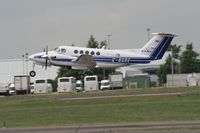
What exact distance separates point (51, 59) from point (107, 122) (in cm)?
4380

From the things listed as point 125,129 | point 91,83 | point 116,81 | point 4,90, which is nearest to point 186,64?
point 116,81

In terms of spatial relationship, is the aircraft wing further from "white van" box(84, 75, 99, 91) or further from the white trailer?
the white trailer

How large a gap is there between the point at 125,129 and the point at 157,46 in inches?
2061

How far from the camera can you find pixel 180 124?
2134 cm

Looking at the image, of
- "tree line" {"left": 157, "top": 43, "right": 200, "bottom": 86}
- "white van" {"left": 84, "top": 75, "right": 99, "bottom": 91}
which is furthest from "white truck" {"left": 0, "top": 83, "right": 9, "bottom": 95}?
"tree line" {"left": 157, "top": 43, "right": 200, "bottom": 86}

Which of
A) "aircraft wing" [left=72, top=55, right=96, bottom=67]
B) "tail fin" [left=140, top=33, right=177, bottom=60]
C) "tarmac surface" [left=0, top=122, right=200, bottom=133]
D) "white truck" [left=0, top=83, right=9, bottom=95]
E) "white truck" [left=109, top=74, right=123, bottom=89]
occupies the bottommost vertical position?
"tarmac surface" [left=0, top=122, right=200, bottom=133]

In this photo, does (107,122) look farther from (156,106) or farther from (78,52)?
(78,52)

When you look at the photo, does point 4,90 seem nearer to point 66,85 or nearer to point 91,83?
point 66,85

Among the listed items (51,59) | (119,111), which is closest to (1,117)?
(119,111)

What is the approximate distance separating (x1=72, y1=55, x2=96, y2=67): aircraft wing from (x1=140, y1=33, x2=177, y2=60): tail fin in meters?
6.88

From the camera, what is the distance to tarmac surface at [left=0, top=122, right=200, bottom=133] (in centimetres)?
1961

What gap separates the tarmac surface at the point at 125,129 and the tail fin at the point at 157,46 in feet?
162

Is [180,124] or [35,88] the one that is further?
[35,88]

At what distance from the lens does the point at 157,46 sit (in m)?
72.1
